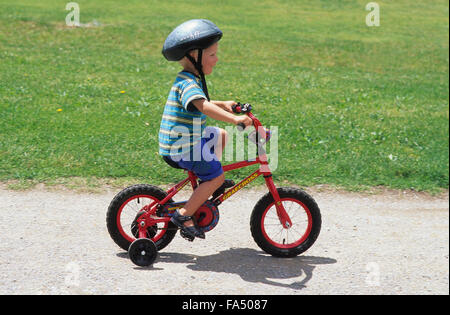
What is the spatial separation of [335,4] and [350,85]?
1390cm

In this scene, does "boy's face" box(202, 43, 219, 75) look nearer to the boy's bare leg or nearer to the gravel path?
the boy's bare leg

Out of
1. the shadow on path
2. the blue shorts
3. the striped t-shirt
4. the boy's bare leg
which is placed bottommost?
the shadow on path

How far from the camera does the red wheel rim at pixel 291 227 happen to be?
15.0 feet

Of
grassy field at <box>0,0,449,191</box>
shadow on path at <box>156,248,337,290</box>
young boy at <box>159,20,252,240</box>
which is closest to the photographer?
young boy at <box>159,20,252,240</box>

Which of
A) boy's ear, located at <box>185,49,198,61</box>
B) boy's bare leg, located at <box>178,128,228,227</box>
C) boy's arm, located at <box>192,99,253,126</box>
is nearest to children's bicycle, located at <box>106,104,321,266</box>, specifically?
boy's bare leg, located at <box>178,128,228,227</box>

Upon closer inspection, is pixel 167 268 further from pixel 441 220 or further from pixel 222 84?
pixel 222 84

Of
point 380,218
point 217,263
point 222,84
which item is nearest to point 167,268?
point 217,263

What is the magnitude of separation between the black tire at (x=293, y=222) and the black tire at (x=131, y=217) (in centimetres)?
67

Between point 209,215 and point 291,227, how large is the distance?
0.72 m

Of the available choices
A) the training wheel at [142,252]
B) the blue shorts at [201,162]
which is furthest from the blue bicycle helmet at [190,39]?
the training wheel at [142,252]

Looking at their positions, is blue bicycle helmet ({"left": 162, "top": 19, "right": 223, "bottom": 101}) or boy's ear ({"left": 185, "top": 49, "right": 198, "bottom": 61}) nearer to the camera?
blue bicycle helmet ({"left": 162, "top": 19, "right": 223, "bottom": 101})

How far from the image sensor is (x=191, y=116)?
4199 millimetres

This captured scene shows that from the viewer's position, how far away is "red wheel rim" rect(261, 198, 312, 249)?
4574mm

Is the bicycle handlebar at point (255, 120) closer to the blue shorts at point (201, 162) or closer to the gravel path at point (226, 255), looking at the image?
the blue shorts at point (201, 162)
